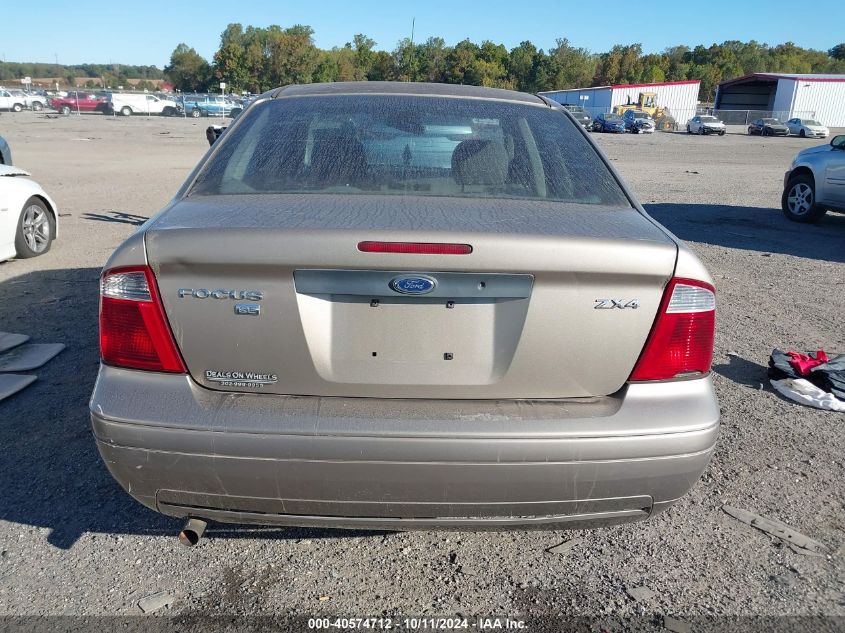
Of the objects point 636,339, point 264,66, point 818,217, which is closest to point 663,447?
point 636,339

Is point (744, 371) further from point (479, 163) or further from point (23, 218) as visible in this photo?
point (23, 218)

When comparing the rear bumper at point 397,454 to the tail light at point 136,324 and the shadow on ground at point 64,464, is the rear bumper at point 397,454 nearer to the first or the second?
the tail light at point 136,324

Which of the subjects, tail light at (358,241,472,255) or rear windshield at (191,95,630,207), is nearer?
tail light at (358,241,472,255)

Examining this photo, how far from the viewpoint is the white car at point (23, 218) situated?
6.77 meters

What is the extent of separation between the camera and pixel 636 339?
214 cm

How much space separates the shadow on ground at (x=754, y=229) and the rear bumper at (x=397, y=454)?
760 centimetres

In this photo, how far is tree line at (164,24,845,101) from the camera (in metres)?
91.9

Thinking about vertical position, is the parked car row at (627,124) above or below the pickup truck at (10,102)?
above

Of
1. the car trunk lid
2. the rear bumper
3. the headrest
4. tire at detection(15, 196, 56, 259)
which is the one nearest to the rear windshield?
the headrest

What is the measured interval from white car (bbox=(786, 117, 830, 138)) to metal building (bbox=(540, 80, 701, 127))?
63.2 feet

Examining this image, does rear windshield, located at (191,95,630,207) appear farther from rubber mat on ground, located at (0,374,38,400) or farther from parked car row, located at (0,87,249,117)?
parked car row, located at (0,87,249,117)

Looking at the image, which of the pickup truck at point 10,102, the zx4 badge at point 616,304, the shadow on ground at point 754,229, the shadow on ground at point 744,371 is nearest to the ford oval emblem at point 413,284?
the zx4 badge at point 616,304

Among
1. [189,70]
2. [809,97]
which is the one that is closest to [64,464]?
[809,97]

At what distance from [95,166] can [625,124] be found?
1749 inches
